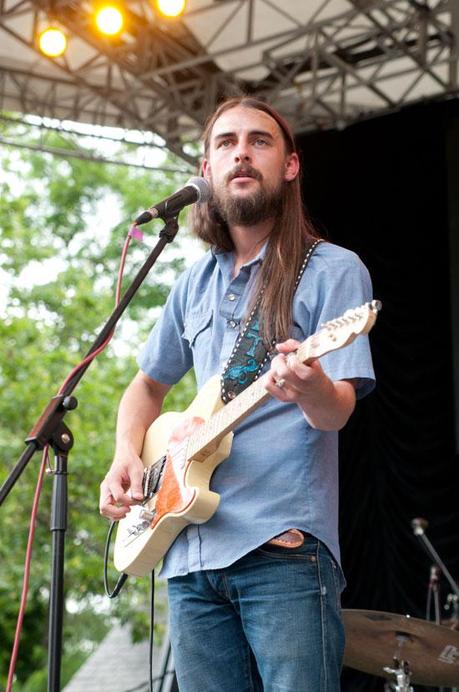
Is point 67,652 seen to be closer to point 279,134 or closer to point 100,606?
point 100,606

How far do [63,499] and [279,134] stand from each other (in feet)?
3.55

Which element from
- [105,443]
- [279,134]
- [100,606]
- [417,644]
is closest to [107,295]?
[105,443]

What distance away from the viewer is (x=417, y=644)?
4.05 m

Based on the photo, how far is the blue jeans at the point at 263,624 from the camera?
2068 millimetres

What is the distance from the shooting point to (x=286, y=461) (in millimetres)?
2201

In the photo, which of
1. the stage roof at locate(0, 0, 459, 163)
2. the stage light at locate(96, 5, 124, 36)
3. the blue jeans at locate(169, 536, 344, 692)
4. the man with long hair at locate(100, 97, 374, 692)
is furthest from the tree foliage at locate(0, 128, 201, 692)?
the blue jeans at locate(169, 536, 344, 692)

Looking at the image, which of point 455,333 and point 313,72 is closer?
point 455,333

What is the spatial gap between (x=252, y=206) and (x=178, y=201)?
0.19 metres

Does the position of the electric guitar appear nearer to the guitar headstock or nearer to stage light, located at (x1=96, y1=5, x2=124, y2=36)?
the guitar headstock

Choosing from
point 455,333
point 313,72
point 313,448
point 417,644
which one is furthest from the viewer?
point 313,72

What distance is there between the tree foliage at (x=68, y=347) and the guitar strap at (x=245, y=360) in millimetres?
10128

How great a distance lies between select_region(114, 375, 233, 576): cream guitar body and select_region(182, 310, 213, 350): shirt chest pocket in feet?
0.57

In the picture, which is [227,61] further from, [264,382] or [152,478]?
[264,382]

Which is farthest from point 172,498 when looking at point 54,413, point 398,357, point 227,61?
point 227,61
